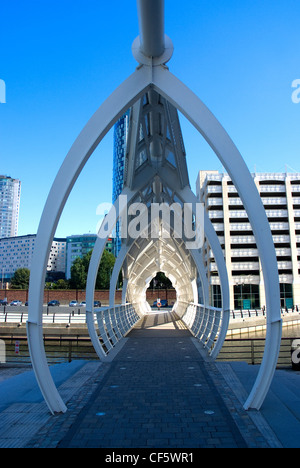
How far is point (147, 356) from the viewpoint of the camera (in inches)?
Result: 364

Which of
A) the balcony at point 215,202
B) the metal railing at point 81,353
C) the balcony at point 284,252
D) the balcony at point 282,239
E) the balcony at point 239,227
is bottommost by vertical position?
the metal railing at point 81,353

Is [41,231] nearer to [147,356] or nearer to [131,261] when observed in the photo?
[147,356]

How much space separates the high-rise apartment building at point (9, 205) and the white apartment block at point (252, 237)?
115553 millimetres

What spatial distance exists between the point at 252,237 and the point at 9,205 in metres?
122

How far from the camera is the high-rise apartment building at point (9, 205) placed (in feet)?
470

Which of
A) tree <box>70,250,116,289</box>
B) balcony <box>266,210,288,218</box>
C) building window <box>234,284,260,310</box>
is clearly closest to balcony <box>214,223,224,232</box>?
balcony <box>266,210,288,218</box>

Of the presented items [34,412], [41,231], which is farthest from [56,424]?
[41,231]

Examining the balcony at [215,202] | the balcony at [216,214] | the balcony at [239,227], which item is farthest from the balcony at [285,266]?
the balcony at [215,202]

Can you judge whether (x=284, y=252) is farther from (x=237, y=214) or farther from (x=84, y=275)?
(x=84, y=275)

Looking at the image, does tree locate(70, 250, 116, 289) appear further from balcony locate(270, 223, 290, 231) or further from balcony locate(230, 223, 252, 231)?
balcony locate(270, 223, 290, 231)

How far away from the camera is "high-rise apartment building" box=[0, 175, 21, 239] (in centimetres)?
14312

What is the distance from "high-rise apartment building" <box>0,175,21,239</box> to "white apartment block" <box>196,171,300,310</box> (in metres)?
116

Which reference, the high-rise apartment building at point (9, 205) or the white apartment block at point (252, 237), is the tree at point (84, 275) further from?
the high-rise apartment building at point (9, 205)

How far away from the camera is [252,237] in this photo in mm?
46344
